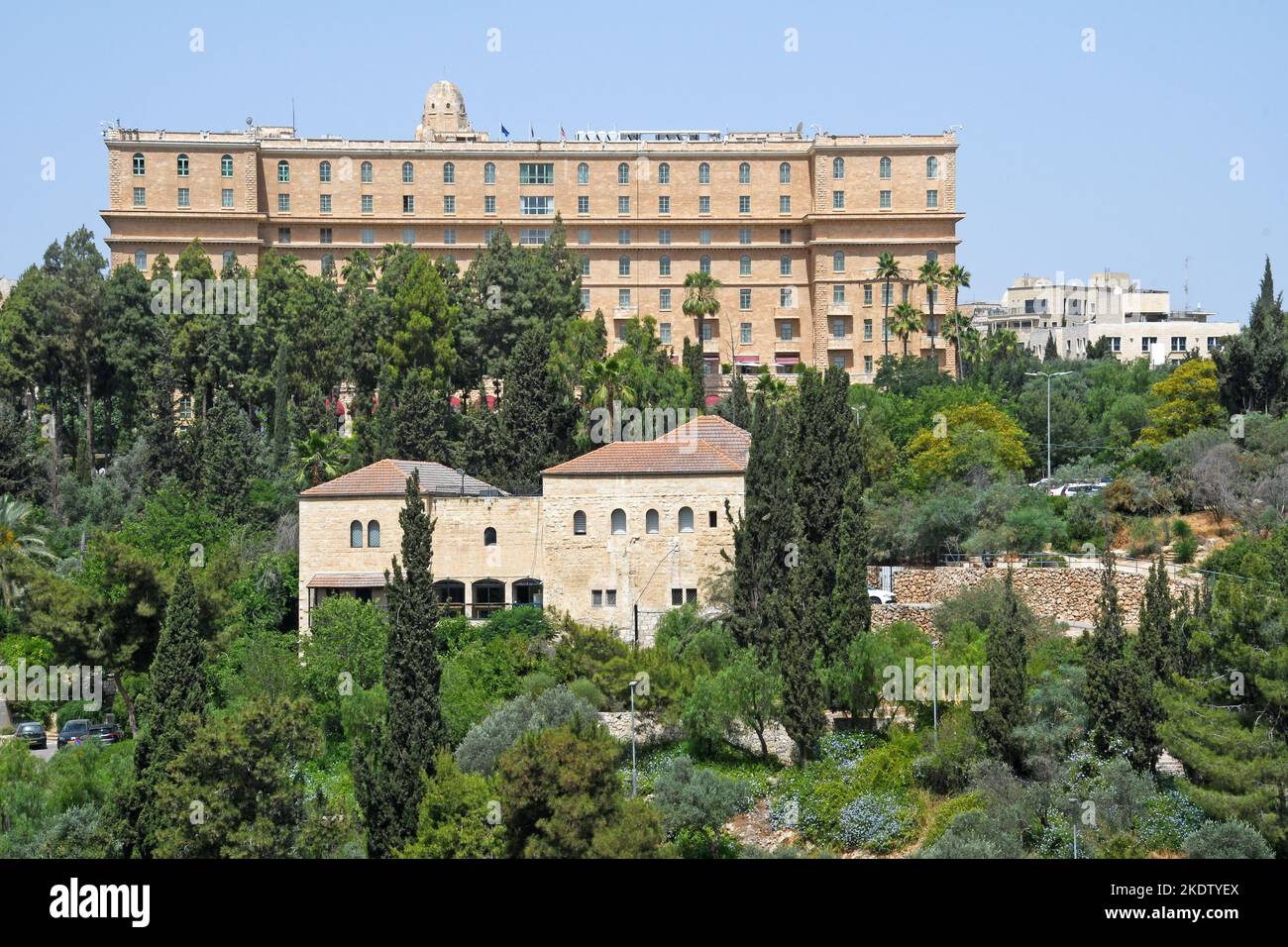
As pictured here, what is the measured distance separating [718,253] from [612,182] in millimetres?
7035

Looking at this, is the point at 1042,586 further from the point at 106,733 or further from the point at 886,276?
the point at 886,276

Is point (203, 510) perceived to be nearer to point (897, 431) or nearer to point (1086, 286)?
point (897, 431)

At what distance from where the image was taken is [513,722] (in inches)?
1481

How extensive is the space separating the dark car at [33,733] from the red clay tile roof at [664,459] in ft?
49.8

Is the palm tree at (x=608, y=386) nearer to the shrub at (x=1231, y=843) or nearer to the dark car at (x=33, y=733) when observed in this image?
the dark car at (x=33, y=733)

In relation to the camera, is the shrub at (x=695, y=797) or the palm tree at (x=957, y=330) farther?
the palm tree at (x=957, y=330)

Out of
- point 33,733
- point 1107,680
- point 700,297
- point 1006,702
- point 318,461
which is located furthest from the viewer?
point 700,297

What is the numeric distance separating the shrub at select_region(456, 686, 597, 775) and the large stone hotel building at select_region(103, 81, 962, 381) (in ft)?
166

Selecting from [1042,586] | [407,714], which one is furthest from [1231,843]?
[407,714]

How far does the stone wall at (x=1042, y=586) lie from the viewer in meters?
43.3

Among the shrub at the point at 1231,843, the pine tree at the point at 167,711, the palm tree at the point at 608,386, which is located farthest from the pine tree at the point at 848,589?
the pine tree at the point at 167,711

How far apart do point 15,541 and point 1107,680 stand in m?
32.3

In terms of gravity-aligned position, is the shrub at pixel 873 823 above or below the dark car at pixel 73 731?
below
